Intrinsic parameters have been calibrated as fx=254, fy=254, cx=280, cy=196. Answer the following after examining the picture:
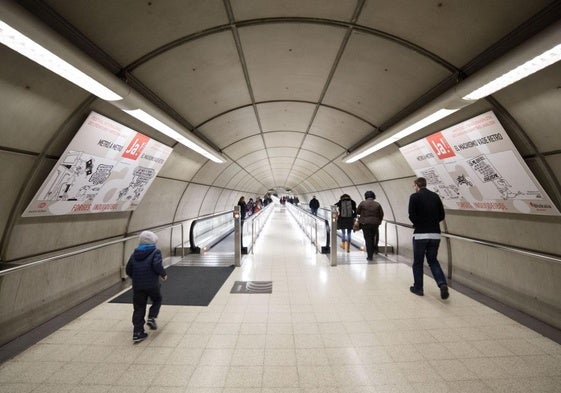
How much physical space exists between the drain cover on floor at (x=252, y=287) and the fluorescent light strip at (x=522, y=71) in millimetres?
3808

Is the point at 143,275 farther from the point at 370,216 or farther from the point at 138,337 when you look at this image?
the point at 370,216

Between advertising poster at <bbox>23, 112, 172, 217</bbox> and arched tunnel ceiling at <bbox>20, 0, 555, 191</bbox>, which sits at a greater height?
arched tunnel ceiling at <bbox>20, 0, 555, 191</bbox>

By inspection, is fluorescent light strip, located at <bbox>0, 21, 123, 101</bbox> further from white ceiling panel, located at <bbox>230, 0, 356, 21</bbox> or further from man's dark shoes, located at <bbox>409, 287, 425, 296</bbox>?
man's dark shoes, located at <bbox>409, 287, 425, 296</bbox>

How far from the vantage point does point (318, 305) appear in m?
3.73

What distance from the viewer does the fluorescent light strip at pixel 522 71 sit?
1.82 m

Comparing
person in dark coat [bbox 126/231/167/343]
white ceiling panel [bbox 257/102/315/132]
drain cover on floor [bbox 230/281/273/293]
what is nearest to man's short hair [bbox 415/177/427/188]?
white ceiling panel [bbox 257/102/315/132]

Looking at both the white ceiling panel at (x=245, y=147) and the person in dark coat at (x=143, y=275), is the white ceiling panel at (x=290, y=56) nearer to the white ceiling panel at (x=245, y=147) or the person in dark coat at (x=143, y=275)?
the person in dark coat at (x=143, y=275)

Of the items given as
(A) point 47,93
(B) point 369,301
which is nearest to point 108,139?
(A) point 47,93

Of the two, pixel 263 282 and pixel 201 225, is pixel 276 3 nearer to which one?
pixel 263 282

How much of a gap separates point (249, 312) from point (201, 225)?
519cm

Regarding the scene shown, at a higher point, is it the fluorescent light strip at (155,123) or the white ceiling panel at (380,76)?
the white ceiling panel at (380,76)

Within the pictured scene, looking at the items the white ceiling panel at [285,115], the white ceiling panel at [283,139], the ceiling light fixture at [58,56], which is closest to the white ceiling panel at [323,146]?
the white ceiling panel at [283,139]

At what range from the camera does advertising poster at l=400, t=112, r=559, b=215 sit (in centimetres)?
300

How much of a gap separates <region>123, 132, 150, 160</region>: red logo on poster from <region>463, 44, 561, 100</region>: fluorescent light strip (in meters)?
4.39
